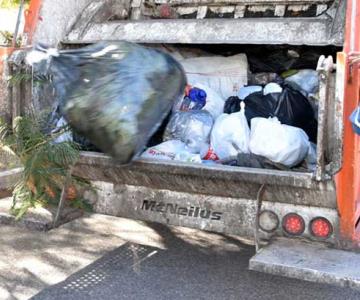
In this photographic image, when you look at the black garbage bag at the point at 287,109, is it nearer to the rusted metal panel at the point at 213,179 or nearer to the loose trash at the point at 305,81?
the loose trash at the point at 305,81

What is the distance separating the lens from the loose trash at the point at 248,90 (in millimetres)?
3438

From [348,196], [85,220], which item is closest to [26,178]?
[85,220]

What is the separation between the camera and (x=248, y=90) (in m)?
3.49

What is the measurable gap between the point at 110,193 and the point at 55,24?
106cm

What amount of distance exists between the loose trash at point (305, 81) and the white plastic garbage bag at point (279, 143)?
1.72 ft

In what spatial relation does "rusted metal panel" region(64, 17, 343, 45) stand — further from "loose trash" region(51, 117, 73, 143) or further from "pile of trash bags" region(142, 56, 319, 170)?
"loose trash" region(51, 117, 73, 143)

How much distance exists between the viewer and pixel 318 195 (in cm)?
261

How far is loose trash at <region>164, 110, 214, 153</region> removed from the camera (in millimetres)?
3168

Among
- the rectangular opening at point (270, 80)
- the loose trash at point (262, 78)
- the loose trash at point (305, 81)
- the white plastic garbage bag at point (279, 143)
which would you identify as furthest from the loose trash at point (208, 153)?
the loose trash at point (262, 78)

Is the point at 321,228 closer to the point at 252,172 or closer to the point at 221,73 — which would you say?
the point at 252,172

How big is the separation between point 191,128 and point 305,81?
731mm

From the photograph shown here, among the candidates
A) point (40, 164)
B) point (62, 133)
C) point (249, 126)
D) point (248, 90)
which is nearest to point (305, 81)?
point (248, 90)

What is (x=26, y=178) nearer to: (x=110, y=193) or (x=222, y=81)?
(x=110, y=193)

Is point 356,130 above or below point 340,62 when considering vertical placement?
below
